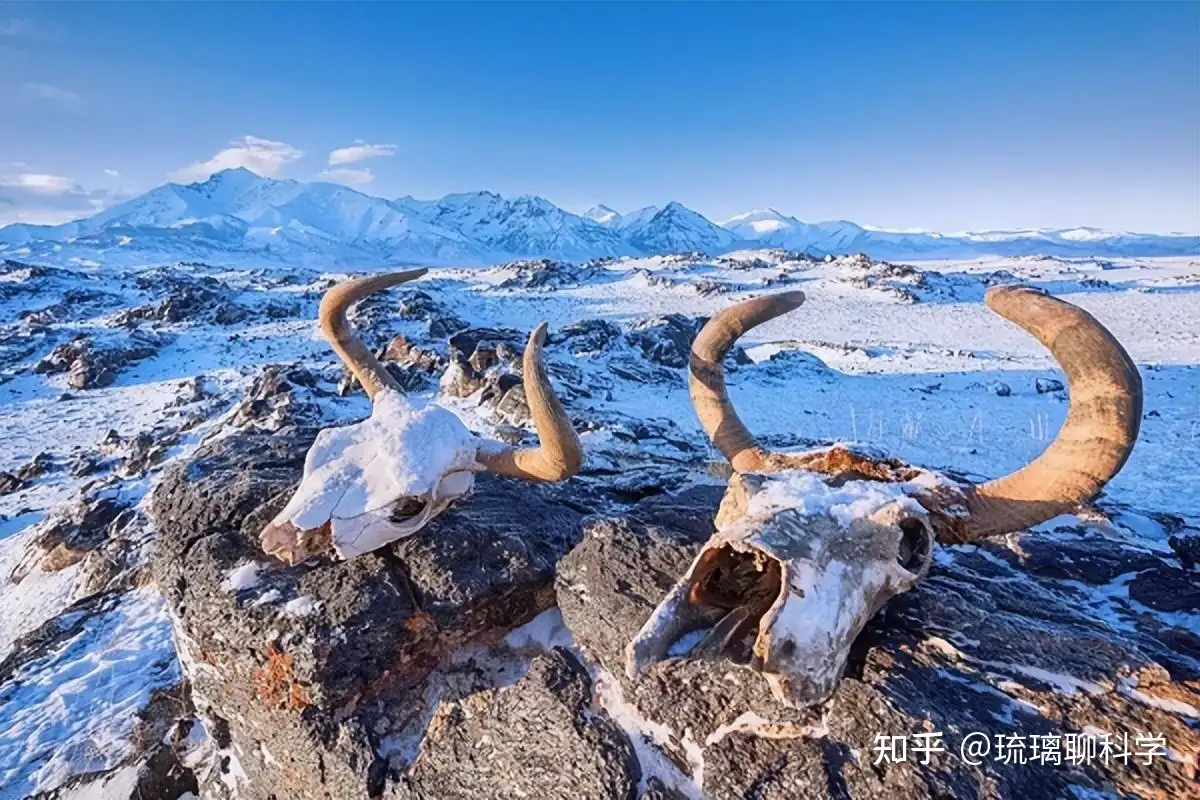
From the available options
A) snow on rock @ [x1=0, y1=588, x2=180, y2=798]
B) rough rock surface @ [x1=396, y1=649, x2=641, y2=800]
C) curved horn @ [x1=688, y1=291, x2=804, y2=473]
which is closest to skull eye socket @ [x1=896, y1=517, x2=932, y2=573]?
curved horn @ [x1=688, y1=291, x2=804, y2=473]

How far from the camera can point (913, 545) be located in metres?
3.33

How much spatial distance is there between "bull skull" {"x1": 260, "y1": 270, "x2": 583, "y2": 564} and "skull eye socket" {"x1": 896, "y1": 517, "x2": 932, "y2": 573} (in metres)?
2.10

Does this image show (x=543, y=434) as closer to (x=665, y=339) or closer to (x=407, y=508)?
(x=407, y=508)

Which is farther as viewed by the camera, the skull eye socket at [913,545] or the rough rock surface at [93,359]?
the rough rock surface at [93,359]

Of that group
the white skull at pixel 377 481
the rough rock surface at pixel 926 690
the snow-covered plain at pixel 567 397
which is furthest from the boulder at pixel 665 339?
the rough rock surface at pixel 926 690

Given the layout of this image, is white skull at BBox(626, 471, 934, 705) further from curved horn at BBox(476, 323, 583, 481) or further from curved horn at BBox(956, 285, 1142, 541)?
curved horn at BBox(476, 323, 583, 481)

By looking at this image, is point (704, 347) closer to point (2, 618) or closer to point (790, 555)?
point (790, 555)

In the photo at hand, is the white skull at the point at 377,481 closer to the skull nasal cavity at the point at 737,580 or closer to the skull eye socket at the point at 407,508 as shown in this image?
the skull eye socket at the point at 407,508

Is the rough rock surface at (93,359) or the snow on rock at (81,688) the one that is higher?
the snow on rock at (81,688)

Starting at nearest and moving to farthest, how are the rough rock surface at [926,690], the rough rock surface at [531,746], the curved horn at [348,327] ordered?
the rough rock surface at [926,690] < the rough rock surface at [531,746] < the curved horn at [348,327]

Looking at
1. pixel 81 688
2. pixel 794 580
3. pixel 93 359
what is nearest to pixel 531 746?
pixel 794 580

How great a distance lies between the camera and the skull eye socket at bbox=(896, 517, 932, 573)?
3201 mm

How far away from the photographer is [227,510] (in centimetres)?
459

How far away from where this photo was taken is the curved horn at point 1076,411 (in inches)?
114
